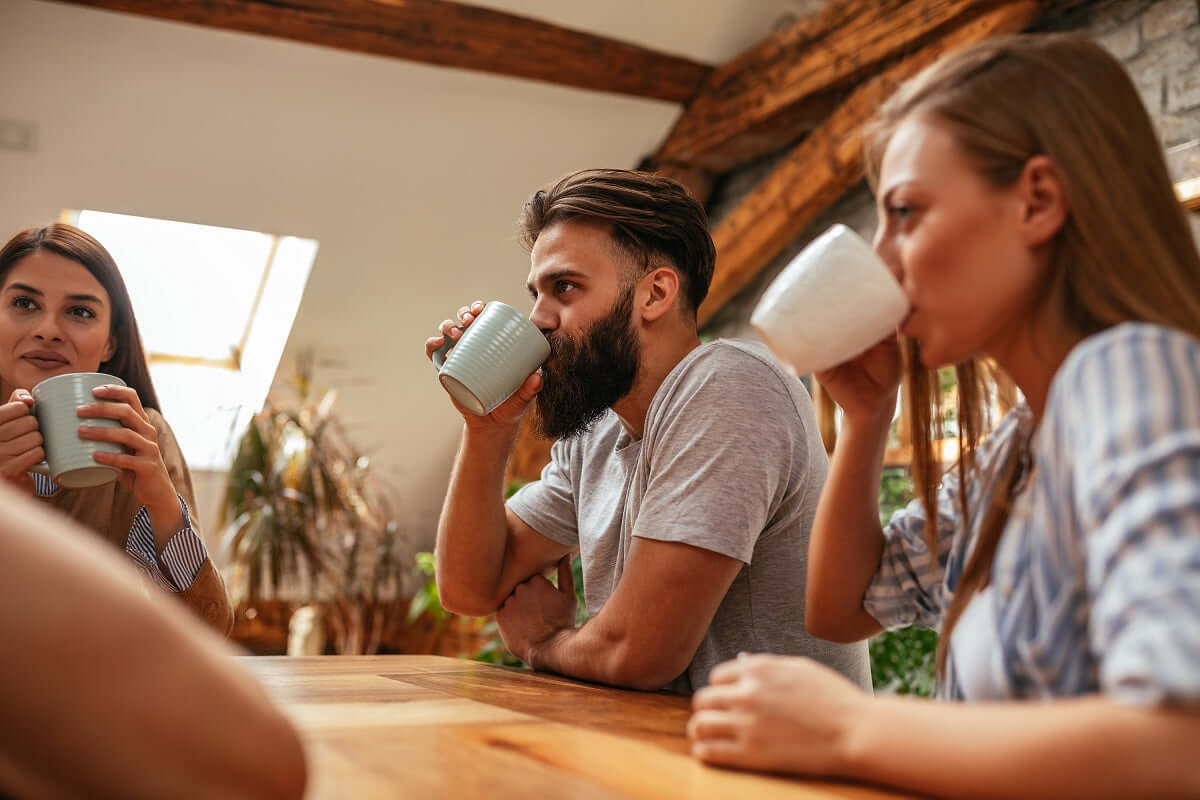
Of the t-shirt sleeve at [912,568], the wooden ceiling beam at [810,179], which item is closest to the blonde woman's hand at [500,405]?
the t-shirt sleeve at [912,568]

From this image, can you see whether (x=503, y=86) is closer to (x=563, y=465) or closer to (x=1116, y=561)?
(x=563, y=465)

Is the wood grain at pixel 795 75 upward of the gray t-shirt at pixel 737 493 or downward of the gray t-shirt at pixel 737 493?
upward

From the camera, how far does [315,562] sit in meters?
4.57

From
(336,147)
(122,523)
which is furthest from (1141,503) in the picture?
(336,147)

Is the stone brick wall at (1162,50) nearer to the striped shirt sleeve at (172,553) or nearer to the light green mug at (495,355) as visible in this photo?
the light green mug at (495,355)

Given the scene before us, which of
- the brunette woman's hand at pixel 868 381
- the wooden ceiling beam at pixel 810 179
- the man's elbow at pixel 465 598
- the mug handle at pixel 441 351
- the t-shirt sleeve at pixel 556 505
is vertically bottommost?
the man's elbow at pixel 465 598

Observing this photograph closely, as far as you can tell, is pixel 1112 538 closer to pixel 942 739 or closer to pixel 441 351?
pixel 942 739

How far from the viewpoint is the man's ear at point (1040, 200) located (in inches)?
31.0

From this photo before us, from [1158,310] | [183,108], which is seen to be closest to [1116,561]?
[1158,310]

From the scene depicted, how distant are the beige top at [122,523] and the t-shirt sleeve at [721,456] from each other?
664 mm

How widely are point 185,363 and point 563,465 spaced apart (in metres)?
4.07

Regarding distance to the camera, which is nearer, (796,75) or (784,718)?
(784,718)

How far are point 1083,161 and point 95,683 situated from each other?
72 centimetres

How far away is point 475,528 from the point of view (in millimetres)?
1721
